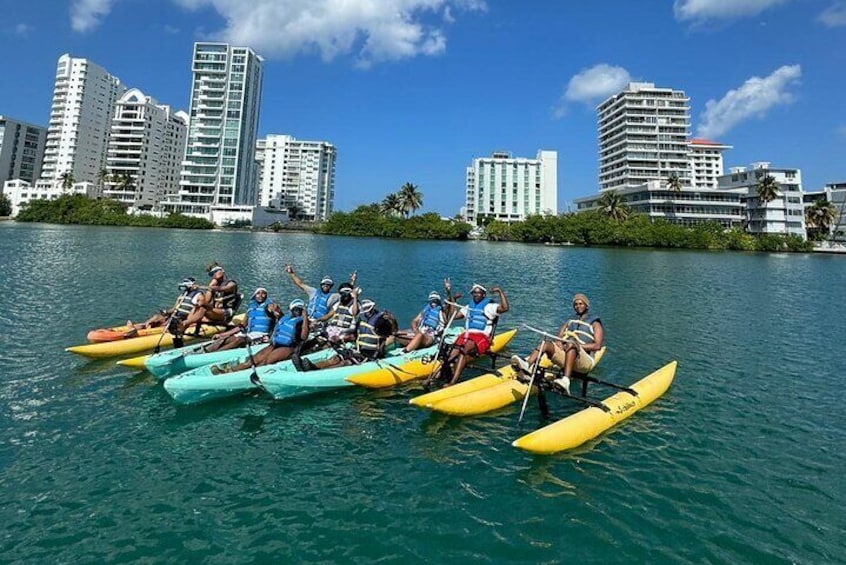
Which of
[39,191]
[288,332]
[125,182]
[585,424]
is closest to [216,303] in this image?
[288,332]

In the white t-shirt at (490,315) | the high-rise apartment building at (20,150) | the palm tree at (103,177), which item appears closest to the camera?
the white t-shirt at (490,315)

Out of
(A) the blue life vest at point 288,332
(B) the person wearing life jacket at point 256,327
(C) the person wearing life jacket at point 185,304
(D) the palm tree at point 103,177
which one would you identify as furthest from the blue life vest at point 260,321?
(D) the palm tree at point 103,177

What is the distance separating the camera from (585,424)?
9531 millimetres

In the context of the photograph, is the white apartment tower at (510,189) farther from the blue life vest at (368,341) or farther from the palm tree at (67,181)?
the blue life vest at (368,341)

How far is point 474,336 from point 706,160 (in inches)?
6841

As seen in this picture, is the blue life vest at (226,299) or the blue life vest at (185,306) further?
the blue life vest at (226,299)

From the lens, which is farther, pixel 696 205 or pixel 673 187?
pixel 696 205

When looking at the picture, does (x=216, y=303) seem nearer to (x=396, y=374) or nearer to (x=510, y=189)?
(x=396, y=374)

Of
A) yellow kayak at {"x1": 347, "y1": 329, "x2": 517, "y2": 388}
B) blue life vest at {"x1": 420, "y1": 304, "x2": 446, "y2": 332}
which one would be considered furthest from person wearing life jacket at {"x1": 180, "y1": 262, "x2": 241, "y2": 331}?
blue life vest at {"x1": 420, "y1": 304, "x2": 446, "y2": 332}

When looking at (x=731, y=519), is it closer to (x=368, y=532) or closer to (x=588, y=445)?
(x=588, y=445)

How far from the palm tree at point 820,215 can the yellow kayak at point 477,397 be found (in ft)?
443

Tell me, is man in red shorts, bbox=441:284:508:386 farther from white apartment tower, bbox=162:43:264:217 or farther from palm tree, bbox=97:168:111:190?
palm tree, bbox=97:168:111:190

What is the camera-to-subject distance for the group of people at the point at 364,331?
34.5 feet

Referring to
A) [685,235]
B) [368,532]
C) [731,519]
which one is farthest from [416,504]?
[685,235]
